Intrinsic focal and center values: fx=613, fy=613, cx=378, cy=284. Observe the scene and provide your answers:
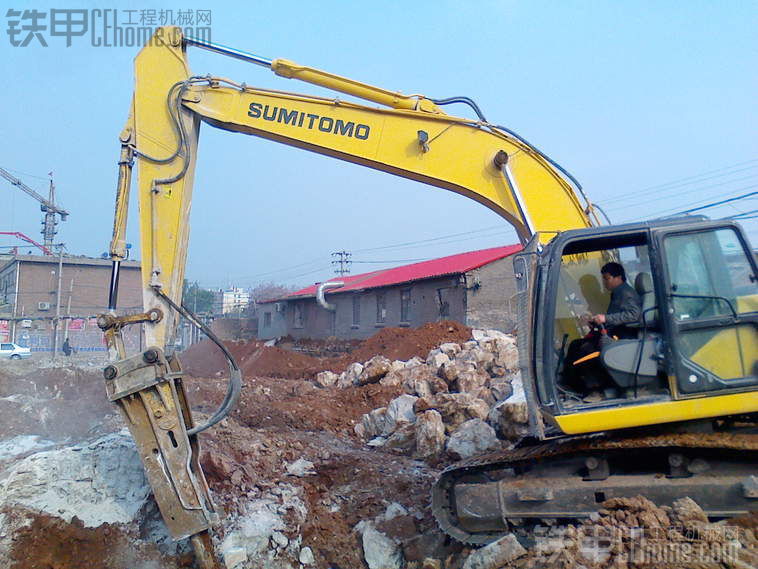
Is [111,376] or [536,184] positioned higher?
[536,184]

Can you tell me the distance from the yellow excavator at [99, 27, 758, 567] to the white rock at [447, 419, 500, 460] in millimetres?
1539

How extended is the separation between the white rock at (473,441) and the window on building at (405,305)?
52.5 ft

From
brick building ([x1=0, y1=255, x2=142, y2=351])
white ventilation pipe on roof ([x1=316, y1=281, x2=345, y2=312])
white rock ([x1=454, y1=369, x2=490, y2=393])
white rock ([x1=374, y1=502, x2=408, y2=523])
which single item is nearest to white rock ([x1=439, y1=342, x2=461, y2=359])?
white rock ([x1=454, y1=369, x2=490, y2=393])

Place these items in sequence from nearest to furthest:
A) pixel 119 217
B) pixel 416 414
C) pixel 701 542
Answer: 1. pixel 701 542
2. pixel 119 217
3. pixel 416 414

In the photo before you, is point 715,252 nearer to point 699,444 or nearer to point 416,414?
point 699,444

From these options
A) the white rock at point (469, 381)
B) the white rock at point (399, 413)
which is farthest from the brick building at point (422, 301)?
the white rock at point (399, 413)

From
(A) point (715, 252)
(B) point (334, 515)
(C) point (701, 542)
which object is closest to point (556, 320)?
(A) point (715, 252)

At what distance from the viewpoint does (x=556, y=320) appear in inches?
177

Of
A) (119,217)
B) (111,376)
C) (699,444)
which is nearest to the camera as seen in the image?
(699,444)

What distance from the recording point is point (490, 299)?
19906 millimetres

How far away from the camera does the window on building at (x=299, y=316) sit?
31281 mm

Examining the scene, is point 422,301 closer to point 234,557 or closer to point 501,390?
point 501,390

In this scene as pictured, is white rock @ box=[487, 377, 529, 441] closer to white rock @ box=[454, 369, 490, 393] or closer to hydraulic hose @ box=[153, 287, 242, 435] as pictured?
white rock @ box=[454, 369, 490, 393]

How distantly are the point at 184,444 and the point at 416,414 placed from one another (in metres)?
3.91
